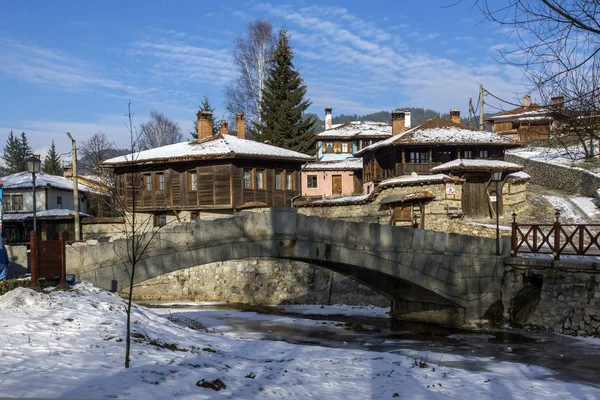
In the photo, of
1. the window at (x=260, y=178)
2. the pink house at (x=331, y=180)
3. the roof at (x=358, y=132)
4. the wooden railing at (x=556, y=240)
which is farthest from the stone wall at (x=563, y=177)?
the window at (x=260, y=178)

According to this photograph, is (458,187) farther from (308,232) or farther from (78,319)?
(78,319)

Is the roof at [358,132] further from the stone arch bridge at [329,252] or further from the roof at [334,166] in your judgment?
the stone arch bridge at [329,252]

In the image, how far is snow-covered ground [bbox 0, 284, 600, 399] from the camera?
261 inches

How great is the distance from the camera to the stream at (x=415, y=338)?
1125cm

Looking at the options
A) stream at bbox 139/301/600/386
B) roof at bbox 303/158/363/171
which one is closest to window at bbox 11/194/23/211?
roof at bbox 303/158/363/171

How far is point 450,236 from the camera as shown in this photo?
602 inches

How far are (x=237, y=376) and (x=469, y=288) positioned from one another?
30.9 ft

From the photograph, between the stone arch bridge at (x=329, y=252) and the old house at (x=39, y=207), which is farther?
the old house at (x=39, y=207)

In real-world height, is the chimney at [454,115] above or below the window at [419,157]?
above

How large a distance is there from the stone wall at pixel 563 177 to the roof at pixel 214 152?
1841cm

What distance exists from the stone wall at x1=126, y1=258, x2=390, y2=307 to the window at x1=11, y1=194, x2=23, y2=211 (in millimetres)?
19169

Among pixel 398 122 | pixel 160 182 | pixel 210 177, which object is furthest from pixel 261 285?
pixel 398 122

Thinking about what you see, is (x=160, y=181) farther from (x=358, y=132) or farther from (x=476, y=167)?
(x=358, y=132)

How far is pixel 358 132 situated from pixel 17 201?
108 ft
